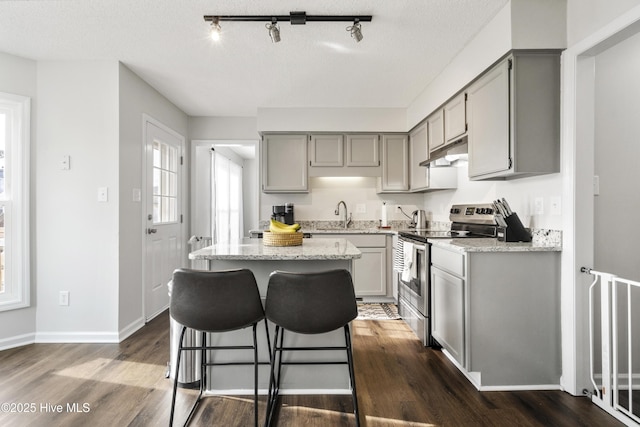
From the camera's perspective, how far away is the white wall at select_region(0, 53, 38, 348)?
9.15ft

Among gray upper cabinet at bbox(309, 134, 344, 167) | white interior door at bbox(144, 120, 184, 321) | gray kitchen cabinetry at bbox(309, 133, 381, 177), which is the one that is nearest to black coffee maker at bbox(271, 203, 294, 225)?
gray kitchen cabinetry at bbox(309, 133, 381, 177)

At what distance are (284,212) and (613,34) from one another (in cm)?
351

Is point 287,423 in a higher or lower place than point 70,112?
lower

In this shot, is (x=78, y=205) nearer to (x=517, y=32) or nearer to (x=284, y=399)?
(x=284, y=399)

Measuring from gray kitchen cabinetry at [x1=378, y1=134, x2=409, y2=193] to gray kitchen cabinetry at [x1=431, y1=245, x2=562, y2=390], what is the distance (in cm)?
235

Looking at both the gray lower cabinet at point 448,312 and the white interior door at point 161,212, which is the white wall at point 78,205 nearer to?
the white interior door at point 161,212

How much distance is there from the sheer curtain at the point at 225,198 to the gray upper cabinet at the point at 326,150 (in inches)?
63.0

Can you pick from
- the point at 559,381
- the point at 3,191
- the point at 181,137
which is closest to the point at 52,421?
the point at 3,191

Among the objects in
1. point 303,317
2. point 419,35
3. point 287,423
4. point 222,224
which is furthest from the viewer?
point 222,224

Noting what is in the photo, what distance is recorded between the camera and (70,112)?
294cm

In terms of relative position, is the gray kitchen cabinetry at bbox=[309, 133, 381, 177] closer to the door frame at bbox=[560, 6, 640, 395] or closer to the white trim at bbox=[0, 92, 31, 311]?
the door frame at bbox=[560, 6, 640, 395]

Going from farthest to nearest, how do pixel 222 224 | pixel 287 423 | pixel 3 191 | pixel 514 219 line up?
pixel 222 224 < pixel 3 191 < pixel 514 219 < pixel 287 423

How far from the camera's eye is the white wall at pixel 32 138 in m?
2.79

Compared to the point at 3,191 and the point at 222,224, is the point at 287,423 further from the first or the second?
the point at 222,224
